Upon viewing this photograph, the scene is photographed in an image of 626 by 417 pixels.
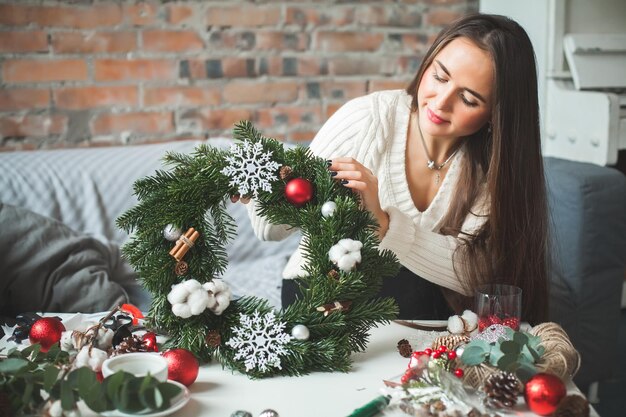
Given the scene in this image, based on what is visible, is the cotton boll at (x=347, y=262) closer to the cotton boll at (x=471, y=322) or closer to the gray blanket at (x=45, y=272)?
the cotton boll at (x=471, y=322)

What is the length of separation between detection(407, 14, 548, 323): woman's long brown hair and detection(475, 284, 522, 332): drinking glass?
0.28 metres

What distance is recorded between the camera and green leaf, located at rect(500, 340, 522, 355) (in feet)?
2.94

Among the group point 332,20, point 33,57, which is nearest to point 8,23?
point 33,57

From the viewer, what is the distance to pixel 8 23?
2.30 meters

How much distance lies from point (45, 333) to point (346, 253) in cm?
44

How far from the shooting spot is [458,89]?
52.6 inches

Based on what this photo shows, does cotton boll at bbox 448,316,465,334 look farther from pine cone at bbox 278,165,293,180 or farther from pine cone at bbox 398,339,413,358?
pine cone at bbox 278,165,293,180

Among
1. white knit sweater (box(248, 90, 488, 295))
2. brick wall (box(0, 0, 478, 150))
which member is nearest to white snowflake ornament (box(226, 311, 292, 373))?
white knit sweater (box(248, 90, 488, 295))

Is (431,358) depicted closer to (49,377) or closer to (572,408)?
(572,408)

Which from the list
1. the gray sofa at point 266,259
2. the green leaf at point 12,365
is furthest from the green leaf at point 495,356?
the gray sofa at point 266,259

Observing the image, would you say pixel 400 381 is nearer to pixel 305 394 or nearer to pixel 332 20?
pixel 305 394

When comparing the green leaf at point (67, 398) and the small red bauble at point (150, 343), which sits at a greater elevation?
the green leaf at point (67, 398)

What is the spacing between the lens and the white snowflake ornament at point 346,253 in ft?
3.18

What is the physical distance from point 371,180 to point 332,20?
1650mm
